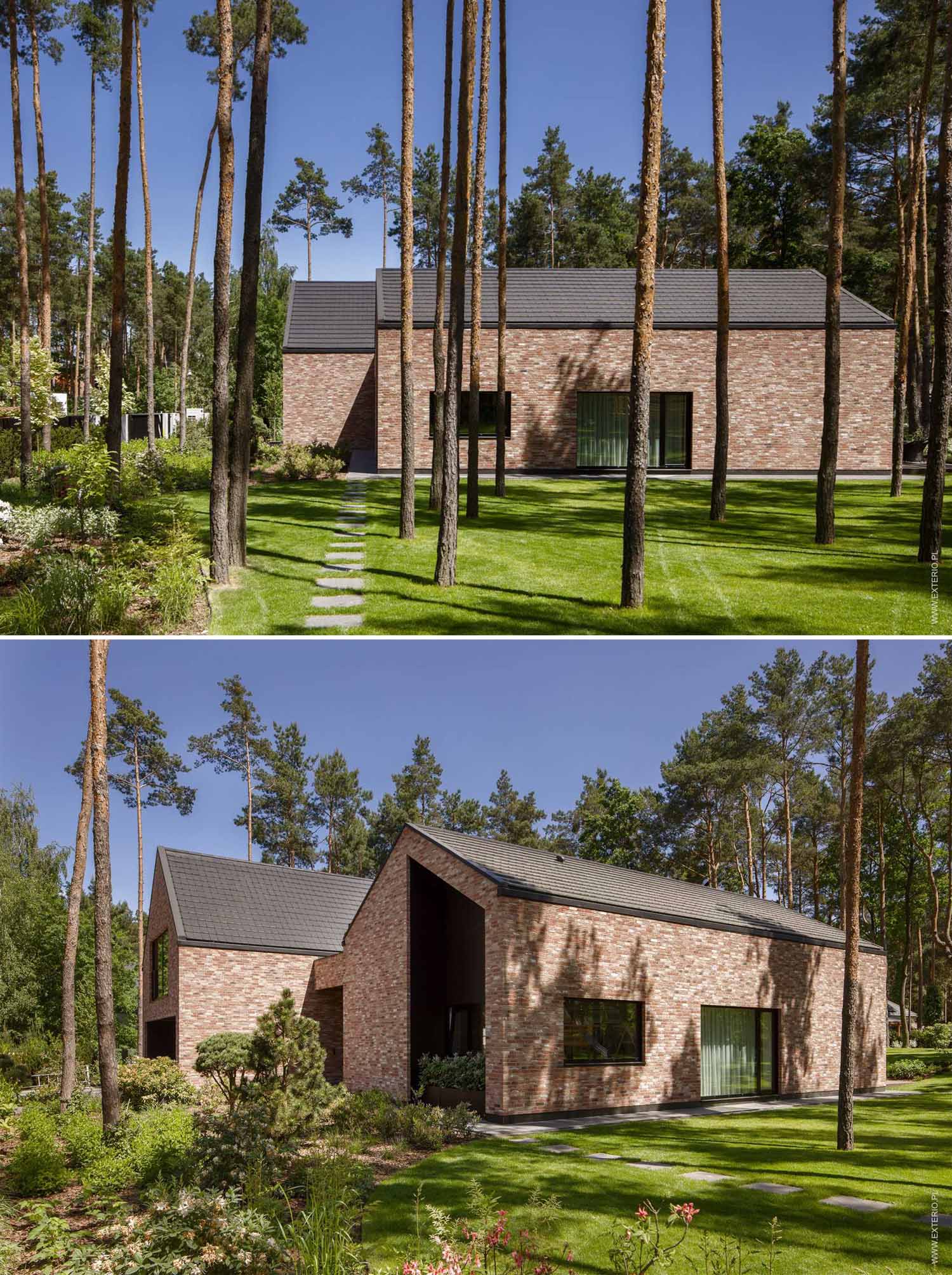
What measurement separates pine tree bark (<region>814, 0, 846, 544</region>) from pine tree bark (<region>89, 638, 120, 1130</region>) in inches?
393

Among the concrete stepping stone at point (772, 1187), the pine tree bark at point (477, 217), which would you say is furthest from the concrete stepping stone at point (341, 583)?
the concrete stepping stone at point (772, 1187)

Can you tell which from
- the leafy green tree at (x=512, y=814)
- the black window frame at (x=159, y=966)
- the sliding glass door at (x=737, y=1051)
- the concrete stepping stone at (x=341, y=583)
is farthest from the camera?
the leafy green tree at (x=512, y=814)

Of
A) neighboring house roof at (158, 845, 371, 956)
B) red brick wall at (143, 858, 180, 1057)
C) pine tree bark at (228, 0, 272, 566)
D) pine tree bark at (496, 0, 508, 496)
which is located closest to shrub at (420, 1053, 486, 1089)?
neighboring house roof at (158, 845, 371, 956)

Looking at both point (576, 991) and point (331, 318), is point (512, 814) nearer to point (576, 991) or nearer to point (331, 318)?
point (331, 318)

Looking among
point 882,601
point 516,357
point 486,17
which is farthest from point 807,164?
point 882,601

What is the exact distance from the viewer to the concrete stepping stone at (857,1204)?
25.8ft

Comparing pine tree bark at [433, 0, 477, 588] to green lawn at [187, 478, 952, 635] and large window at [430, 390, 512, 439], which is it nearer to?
green lawn at [187, 478, 952, 635]

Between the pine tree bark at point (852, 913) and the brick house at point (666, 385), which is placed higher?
the brick house at point (666, 385)

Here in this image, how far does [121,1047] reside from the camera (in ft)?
88.9

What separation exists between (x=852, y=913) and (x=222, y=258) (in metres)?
10.9

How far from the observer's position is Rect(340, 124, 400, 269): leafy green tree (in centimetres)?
4403

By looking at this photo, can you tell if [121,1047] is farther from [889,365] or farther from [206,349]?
[206,349]

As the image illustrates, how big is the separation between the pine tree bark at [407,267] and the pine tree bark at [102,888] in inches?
200

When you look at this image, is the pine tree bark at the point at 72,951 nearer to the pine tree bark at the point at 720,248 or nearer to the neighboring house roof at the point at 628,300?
the pine tree bark at the point at 720,248
